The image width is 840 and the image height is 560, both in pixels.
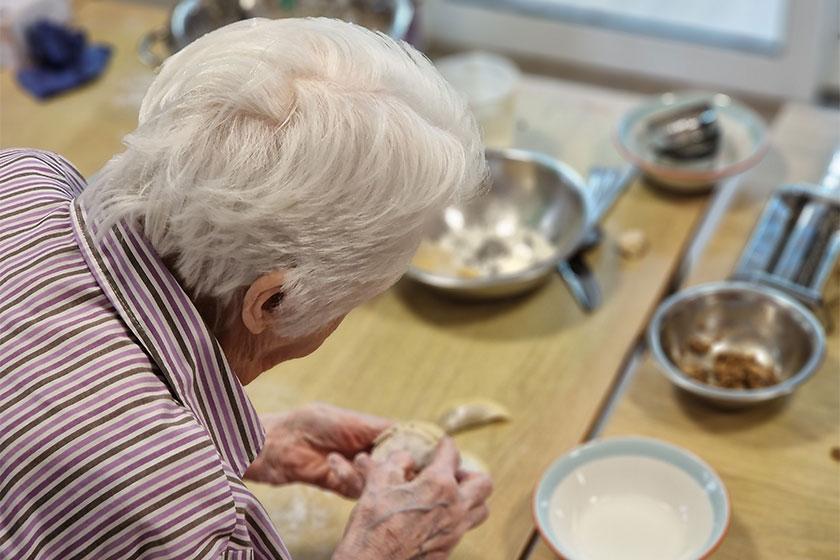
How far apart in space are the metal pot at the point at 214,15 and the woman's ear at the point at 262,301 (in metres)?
1.16

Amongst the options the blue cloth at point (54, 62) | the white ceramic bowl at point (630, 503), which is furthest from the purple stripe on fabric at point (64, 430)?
the blue cloth at point (54, 62)

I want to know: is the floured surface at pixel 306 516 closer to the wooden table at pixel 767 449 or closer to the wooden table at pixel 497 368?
the wooden table at pixel 497 368

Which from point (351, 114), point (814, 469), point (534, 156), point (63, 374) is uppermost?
point (351, 114)

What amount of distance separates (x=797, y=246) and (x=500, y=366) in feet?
1.76

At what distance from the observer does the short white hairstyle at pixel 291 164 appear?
1.01 meters

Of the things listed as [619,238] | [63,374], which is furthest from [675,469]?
[63,374]

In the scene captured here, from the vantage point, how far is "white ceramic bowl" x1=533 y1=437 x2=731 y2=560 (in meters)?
1.40

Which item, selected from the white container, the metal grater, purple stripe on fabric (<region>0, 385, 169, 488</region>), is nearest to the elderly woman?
purple stripe on fabric (<region>0, 385, 169, 488</region>)

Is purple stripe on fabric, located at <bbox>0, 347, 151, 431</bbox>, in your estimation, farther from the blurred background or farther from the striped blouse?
the blurred background

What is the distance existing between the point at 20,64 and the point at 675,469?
1.76 metres

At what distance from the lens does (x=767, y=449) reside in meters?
1.55

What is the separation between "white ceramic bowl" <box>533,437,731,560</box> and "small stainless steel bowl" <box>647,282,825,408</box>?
0.56 ft

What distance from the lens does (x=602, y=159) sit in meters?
2.18

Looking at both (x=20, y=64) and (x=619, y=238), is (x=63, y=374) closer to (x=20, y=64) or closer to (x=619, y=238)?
(x=619, y=238)
